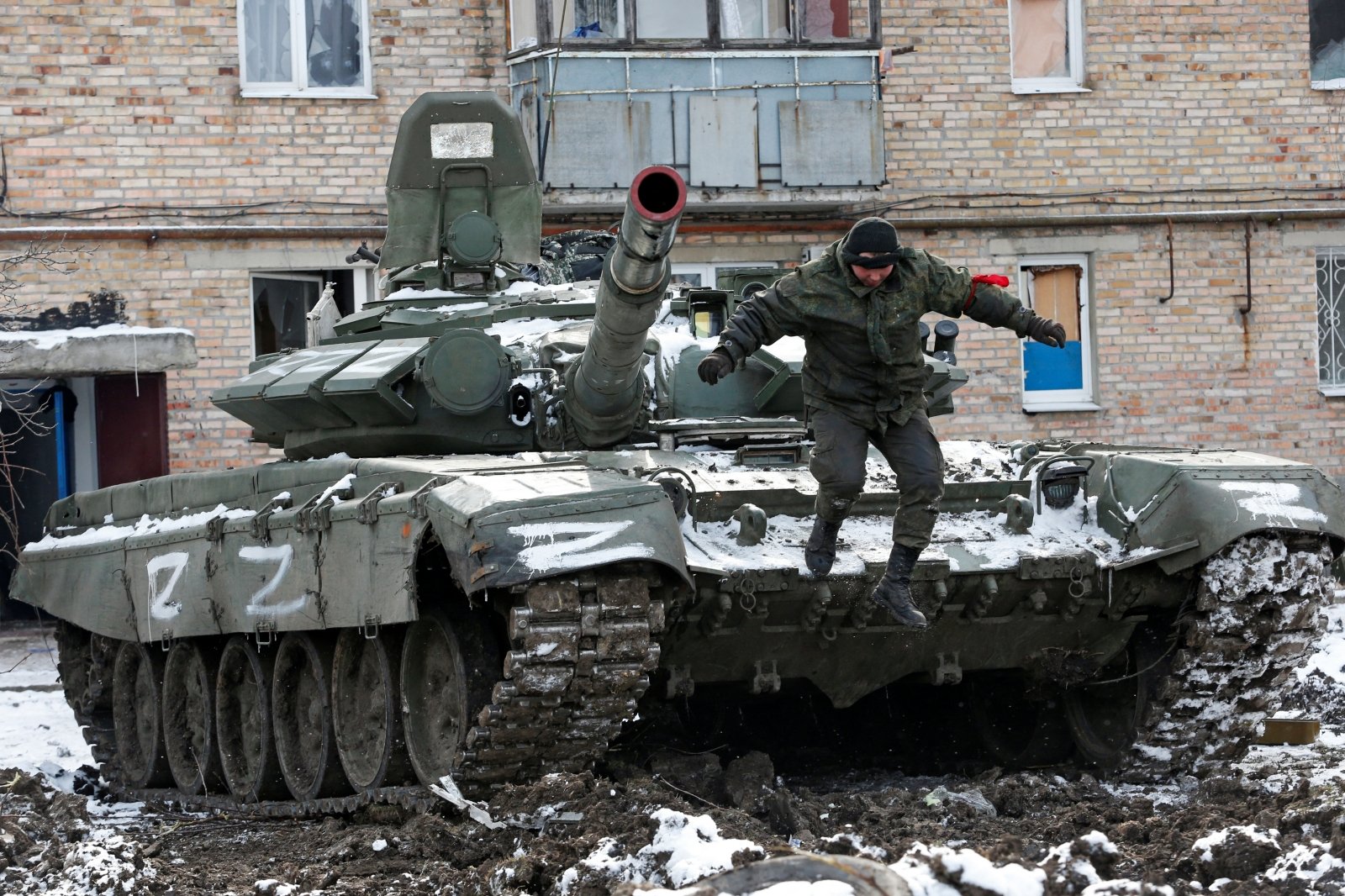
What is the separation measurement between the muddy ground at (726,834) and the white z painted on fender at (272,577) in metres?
0.98

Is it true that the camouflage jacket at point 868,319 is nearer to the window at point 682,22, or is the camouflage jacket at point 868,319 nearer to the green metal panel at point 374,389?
the green metal panel at point 374,389

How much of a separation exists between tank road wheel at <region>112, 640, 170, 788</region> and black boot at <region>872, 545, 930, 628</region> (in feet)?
15.8

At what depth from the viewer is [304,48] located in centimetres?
1733

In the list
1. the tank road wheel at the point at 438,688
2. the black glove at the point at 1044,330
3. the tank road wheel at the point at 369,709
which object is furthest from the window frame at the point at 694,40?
the black glove at the point at 1044,330

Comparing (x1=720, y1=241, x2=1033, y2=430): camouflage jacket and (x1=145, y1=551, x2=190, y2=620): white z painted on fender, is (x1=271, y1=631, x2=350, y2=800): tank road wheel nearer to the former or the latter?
(x1=145, y1=551, x2=190, y2=620): white z painted on fender

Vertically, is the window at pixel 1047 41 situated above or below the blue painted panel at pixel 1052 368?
above

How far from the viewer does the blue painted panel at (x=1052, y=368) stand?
18.6 metres

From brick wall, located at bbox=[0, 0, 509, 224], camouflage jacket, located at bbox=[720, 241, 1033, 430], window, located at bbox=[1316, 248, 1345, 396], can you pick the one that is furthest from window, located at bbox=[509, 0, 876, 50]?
camouflage jacket, located at bbox=[720, 241, 1033, 430]

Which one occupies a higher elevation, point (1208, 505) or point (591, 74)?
point (591, 74)

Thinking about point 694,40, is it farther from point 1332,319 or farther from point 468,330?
point 468,330

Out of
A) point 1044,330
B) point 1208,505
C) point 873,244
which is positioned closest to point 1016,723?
point 1208,505


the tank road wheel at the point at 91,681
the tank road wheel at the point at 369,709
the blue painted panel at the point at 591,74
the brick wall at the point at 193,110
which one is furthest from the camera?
the blue painted panel at the point at 591,74

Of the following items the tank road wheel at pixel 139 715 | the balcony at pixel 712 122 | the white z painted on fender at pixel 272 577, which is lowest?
the tank road wheel at pixel 139 715

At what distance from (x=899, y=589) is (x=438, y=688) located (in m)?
2.02
